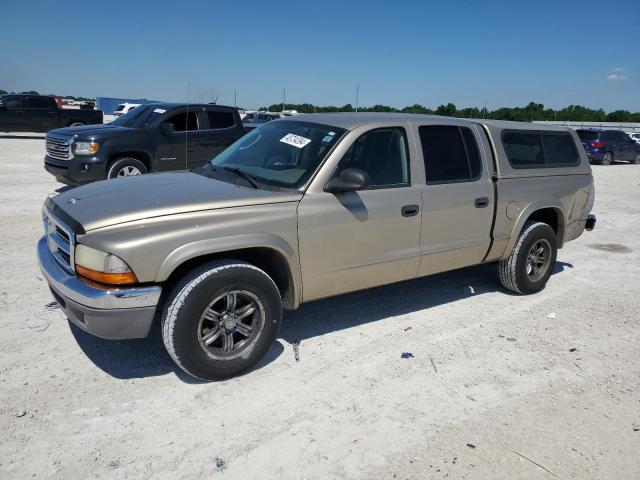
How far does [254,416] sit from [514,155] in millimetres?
3583

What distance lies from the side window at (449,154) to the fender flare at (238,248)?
4.83 feet

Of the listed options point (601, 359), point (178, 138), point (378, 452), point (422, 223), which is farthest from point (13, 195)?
point (601, 359)

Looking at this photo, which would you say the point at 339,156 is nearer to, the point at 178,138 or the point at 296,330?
the point at 296,330

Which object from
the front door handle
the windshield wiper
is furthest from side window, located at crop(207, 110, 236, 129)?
the front door handle

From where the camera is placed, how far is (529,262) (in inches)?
217

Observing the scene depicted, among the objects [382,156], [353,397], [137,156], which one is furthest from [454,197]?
[137,156]

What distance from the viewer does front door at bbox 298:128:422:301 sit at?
3.80 meters

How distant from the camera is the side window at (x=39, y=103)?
21.4 meters

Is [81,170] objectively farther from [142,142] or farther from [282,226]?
[282,226]

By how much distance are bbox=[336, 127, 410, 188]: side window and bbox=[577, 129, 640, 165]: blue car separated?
2112 cm

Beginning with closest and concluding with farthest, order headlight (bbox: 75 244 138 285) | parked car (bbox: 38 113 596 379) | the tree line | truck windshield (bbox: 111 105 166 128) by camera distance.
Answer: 1. headlight (bbox: 75 244 138 285)
2. parked car (bbox: 38 113 596 379)
3. truck windshield (bbox: 111 105 166 128)
4. the tree line

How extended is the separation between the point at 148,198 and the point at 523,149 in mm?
3709

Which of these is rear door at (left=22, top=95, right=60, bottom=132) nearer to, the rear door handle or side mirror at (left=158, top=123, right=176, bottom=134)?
side mirror at (left=158, top=123, right=176, bottom=134)

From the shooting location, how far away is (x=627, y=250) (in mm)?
7699
